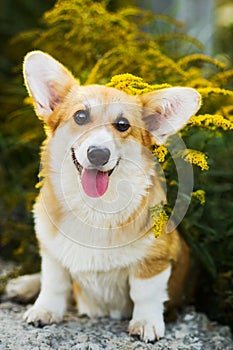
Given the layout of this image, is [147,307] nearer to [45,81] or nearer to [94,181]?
[94,181]

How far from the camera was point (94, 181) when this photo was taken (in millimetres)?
2549

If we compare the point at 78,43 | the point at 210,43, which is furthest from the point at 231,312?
the point at 210,43

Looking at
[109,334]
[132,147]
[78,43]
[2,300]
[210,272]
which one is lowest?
[2,300]

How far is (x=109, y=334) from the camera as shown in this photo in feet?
9.27

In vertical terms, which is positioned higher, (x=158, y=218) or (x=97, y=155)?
(x=97, y=155)

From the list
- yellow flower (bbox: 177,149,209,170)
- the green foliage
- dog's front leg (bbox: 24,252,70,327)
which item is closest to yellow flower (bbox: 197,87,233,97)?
the green foliage

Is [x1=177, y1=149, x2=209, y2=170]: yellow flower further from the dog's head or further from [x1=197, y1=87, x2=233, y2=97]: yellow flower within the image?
[x1=197, y1=87, x2=233, y2=97]: yellow flower

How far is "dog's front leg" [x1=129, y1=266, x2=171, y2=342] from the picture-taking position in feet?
9.04

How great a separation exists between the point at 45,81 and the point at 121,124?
47 cm

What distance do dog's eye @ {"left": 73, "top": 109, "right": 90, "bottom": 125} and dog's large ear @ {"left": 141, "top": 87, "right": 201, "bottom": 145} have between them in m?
0.31

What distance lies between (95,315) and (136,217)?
0.69 m

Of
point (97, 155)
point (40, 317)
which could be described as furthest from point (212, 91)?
point (40, 317)

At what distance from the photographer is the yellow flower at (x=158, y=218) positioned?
2506 mm

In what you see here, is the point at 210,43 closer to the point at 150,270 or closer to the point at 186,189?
the point at 186,189
